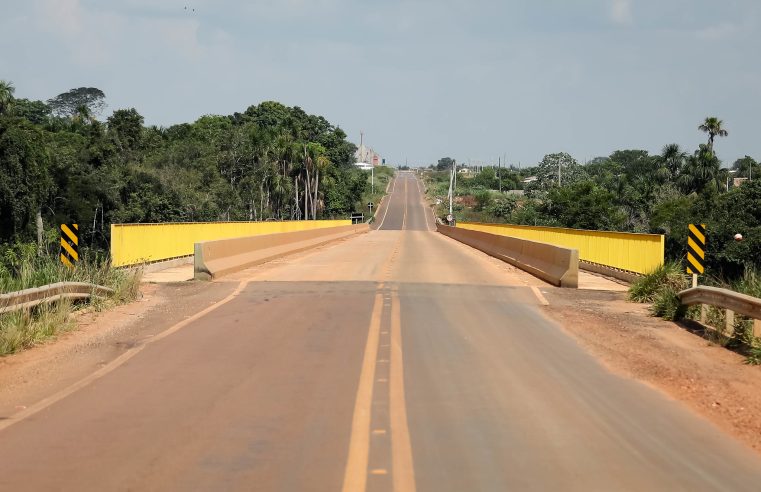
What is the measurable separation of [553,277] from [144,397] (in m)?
14.0

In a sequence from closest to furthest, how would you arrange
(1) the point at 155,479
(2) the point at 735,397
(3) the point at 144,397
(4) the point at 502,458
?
(1) the point at 155,479, (4) the point at 502,458, (3) the point at 144,397, (2) the point at 735,397

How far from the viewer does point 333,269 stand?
23.8 metres

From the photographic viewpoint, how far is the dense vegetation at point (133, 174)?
42.5 meters

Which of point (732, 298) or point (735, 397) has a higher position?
point (732, 298)

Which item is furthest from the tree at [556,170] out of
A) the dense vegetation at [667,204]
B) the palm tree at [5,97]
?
the palm tree at [5,97]

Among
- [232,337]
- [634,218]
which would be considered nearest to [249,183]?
[634,218]

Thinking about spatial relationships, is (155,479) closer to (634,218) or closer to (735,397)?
(735,397)

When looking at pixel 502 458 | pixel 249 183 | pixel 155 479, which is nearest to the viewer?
pixel 155 479

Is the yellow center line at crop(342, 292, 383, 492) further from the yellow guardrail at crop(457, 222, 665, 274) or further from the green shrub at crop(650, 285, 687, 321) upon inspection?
the yellow guardrail at crop(457, 222, 665, 274)

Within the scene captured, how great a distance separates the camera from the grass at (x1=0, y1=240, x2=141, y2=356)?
11.0 meters

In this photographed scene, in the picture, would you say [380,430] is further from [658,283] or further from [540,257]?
[540,257]

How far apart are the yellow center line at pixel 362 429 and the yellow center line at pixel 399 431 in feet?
0.69

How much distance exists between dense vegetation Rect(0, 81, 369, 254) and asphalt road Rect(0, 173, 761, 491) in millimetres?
25554

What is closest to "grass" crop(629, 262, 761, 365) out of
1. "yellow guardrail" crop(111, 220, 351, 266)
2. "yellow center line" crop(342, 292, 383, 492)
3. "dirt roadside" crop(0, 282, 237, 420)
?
"yellow center line" crop(342, 292, 383, 492)
